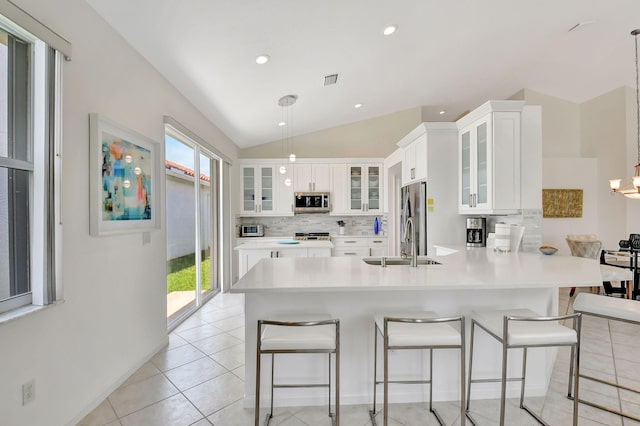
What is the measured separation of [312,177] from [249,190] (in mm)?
1222

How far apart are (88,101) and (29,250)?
0.97m

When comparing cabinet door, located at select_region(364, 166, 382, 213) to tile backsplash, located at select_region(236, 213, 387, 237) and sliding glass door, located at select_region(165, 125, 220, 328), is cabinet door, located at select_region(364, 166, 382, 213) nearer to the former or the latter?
tile backsplash, located at select_region(236, 213, 387, 237)

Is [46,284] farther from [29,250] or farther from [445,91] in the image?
[445,91]

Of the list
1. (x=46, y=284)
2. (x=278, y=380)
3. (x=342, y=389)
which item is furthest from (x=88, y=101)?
(x=342, y=389)

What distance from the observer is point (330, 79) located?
353 cm

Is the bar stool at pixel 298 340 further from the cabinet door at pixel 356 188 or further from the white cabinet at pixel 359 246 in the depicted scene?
the cabinet door at pixel 356 188

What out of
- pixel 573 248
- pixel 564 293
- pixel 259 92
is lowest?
pixel 564 293

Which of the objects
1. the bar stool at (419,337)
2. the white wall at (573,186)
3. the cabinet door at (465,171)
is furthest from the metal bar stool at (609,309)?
the white wall at (573,186)

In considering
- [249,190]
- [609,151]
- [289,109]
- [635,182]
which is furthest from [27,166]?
[609,151]

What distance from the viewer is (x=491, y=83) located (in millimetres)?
4941

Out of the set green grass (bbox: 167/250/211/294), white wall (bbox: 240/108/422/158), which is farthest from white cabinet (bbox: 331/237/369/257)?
green grass (bbox: 167/250/211/294)

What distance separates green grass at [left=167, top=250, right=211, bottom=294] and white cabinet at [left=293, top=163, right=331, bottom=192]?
86.3 inches

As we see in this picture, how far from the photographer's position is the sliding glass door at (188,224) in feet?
10.8

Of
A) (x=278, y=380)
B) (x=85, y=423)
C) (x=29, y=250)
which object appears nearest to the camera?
(x=29, y=250)
